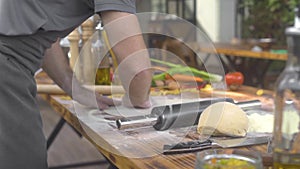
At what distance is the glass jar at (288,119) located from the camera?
0.74 m

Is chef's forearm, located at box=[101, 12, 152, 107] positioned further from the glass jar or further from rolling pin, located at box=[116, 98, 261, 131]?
the glass jar

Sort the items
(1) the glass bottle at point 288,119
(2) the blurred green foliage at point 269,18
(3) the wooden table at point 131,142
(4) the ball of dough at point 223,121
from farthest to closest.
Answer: (2) the blurred green foliage at point 269,18, (4) the ball of dough at point 223,121, (3) the wooden table at point 131,142, (1) the glass bottle at point 288,119

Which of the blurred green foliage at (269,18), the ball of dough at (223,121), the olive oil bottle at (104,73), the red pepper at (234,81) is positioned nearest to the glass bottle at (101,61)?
the olive oil bottle at (104,73)

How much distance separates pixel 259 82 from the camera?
507 cm

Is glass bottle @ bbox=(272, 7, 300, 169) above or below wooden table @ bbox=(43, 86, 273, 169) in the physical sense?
above

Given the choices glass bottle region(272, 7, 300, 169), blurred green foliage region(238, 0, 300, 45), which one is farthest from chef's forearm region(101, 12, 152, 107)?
blurred green foliage region(238, 0, 300, 45)

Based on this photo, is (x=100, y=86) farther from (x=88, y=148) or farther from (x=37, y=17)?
(x=88, y=148)

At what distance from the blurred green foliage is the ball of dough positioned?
12.8 feet

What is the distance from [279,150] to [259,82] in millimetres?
4419

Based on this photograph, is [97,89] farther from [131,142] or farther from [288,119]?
[288,119]

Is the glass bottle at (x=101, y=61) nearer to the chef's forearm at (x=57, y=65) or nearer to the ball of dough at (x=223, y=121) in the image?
the chef's forearm at (x=57, y=65)

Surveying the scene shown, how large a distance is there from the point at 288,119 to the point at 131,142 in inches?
19.4

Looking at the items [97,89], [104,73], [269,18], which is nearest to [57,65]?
[97,89]

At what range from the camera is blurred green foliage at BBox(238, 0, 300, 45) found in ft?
17.1
